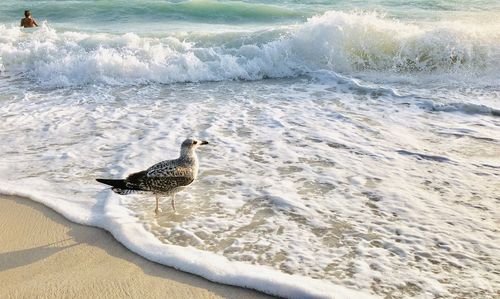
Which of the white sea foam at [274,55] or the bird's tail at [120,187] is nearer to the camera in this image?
the bird's tail at [120,187]

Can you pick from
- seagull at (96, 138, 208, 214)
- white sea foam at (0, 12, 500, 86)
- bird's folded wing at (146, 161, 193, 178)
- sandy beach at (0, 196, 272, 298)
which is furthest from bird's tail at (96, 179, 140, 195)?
white sea foam at (0, 12, 500, 86)

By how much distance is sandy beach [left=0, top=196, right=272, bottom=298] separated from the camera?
3584 mm

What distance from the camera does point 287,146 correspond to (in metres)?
6.63

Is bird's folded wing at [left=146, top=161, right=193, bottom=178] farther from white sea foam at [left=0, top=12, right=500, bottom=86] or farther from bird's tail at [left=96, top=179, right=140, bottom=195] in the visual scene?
white sea foam at [left=0, top=12, right=500, bottom=86]

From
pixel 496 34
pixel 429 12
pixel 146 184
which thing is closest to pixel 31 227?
pixel 146 184

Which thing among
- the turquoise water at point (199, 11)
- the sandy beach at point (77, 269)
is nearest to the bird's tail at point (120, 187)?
the sandy beach at point (77, 269)

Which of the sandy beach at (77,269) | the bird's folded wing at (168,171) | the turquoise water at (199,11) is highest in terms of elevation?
the turquoise water at (199,11)

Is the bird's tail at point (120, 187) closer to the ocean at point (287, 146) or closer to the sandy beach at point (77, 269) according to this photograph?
the ocean at point (287, 146)

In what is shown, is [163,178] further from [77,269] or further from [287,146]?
[287,146]

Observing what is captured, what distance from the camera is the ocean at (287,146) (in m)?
4.05

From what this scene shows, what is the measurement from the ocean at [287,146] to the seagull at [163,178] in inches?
10.5

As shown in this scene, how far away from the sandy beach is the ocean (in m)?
0.13

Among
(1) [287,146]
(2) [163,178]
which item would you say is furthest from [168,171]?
(1) [287,146]

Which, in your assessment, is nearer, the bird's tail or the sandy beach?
the sandy beach
